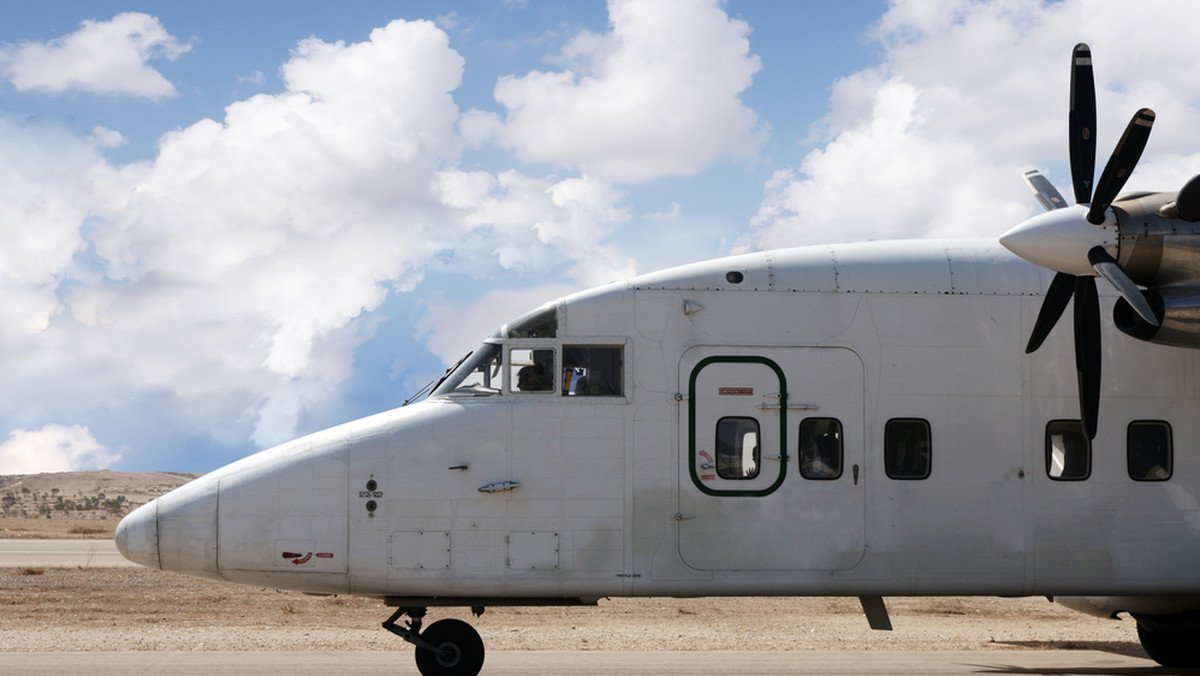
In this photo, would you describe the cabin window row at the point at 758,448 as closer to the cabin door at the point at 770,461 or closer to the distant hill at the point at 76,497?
the cabin door at the point at 770,461

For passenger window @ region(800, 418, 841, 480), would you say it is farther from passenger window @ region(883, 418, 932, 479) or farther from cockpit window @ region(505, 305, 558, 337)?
cockpit window @ region(505, 305, 558, 337)

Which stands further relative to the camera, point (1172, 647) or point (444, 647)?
point (1172, 647)

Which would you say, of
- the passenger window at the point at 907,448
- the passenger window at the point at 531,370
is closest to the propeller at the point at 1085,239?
the passenger window at the point at 907,448

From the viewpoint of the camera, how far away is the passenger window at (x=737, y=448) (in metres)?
9.73

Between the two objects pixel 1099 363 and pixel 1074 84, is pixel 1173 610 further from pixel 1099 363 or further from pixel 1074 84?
pixel 1074 84

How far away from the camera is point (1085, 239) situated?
9.44 metres

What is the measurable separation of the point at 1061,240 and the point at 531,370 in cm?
494

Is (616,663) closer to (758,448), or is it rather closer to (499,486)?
(499,486)

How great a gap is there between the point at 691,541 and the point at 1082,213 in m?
4.63

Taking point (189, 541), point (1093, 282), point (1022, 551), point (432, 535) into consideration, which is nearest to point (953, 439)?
point (1022, 551)

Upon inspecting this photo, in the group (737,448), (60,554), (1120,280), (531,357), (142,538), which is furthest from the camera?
(60,554)

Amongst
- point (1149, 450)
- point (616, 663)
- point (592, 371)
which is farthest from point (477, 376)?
point (1149, 450)

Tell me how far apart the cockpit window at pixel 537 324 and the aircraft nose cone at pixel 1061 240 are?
4163 mm

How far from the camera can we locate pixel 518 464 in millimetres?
9695
